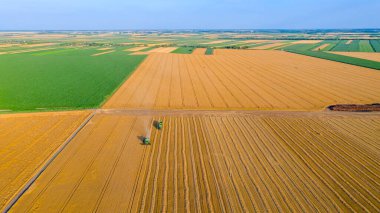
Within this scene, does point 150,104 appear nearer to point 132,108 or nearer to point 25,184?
point 132,108

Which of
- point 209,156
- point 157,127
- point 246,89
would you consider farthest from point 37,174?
point 246,89

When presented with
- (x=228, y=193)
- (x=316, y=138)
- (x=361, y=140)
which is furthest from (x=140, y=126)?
(x=361, y=140)

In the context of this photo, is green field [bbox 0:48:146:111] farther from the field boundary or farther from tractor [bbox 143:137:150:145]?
tractor [bbox 143:137:150:145]

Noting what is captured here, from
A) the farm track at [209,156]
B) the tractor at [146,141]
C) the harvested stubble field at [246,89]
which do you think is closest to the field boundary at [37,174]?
the farm track at [209,156]

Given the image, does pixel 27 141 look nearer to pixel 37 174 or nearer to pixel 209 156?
pixel 37 174

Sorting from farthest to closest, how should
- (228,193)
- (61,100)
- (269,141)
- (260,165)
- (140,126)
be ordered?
(61,100) < (140,126) < (269,141) < (260,165) < (228,193)

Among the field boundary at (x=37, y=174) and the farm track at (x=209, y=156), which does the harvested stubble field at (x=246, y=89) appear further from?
the field boundary at (x=37, y=174)
